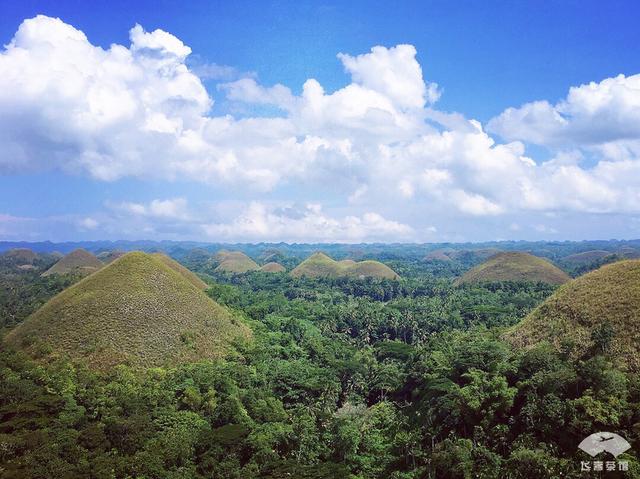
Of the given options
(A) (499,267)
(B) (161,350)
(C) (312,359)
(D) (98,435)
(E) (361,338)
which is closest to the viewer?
(D) (98,435)

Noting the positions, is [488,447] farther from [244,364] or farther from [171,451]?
[244,364]

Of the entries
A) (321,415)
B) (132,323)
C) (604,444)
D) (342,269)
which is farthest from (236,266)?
(604,444)

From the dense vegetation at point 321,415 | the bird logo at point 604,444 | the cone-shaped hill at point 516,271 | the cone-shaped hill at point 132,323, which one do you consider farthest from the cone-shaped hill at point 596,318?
the cone-shaped hill at point 516,271

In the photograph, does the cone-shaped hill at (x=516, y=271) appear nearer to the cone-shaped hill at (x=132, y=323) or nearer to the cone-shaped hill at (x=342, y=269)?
the cone-shaped hill at (x=342, y=269)

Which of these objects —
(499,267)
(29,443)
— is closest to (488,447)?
(29,443)

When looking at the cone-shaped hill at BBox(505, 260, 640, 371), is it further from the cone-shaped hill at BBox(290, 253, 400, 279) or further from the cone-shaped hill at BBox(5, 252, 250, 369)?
the cone-shaped hill at BBox(290, 253, 400, 279)
